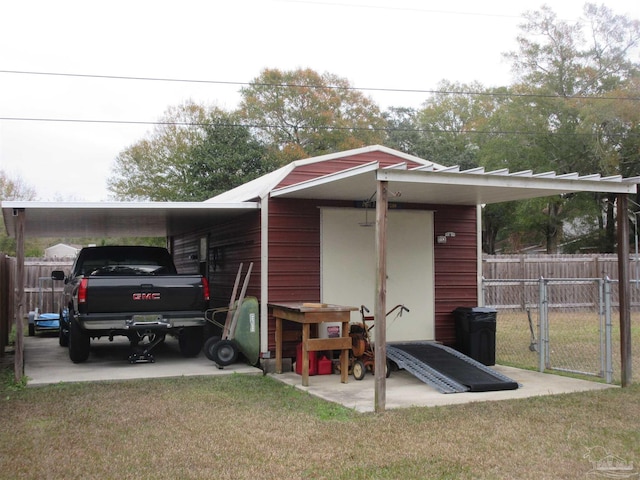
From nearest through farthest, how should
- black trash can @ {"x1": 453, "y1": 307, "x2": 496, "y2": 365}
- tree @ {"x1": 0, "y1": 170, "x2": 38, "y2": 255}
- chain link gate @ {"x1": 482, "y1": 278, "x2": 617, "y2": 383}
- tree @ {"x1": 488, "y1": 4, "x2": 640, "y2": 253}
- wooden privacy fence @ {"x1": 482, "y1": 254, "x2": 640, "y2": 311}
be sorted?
chain link gate @ {"x1": 482, "y1": 278, "x2": 617, "y2": 383} → black trash can @ {"x1": 453, "y1": 307, "x2": 496, "y2": 365} → wooden privacy fence @ {"x1": 482, "y1": 254, "x2": 640, "y2": 311} → tree @ {"x1": 488, "y1": 4, "x2": 640, "y2": 253} → tree @ {"x1": 0, "y1": 170, "x2": 38, "y2": 255}

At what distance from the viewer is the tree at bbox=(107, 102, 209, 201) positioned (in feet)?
112

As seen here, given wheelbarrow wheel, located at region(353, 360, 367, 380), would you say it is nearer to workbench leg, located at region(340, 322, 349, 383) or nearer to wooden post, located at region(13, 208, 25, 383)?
workbench leg, located at region(340, 322, 349, 383)

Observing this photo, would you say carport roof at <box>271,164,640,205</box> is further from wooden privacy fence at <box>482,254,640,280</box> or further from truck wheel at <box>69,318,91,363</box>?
wooden privacy fence at <box>482,254,640,280</box>

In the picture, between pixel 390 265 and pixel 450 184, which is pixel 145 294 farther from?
pixel 450 184

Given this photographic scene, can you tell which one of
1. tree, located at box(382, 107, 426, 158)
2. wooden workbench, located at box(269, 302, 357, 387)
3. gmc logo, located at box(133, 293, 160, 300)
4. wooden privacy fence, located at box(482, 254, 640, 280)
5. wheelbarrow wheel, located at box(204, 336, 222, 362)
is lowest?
wheelbarrow wheel, located at box(204, 336, 222, 362)

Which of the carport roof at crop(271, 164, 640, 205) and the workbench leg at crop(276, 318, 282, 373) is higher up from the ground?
the carport roof at crop(271, 164, 640, 205)

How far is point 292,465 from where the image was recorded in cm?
484

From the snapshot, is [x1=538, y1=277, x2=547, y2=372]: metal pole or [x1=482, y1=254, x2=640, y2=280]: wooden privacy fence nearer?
[x1=538, y1=277, x2=547, y2=372]: metal pole

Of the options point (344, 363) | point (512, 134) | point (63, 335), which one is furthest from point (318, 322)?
point (512, 134)

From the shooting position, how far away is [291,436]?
5.63 m

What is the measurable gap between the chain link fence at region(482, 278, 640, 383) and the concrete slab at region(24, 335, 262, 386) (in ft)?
13.4

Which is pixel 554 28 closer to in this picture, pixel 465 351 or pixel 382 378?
pixel 465 351

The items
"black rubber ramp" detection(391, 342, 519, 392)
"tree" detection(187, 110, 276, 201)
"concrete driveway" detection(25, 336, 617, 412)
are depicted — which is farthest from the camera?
"tree" detection(187, 110, 276, 201)

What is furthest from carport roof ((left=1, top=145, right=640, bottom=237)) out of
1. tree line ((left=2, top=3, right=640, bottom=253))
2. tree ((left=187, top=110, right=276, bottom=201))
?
tree line ((left=2, top=3, right=640, bottom=253))
